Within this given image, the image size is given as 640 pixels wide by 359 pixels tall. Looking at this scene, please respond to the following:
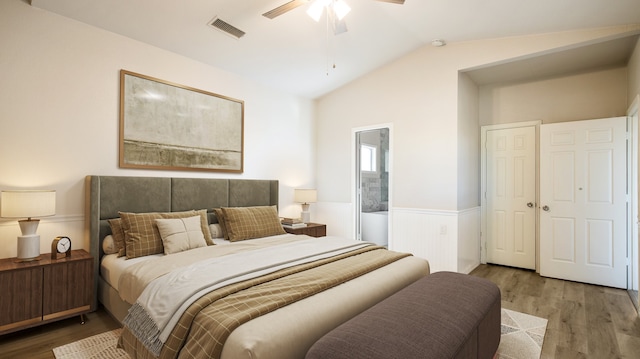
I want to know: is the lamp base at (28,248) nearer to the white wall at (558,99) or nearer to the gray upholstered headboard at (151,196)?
the gray upholstered headboard at (151,196)

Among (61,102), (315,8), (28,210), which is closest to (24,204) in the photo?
(28,210)

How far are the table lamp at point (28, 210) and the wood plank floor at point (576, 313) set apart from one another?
12.9ft

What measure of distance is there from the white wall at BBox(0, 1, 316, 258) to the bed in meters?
0.21

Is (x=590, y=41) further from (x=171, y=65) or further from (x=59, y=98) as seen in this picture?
(x=59, y=98)

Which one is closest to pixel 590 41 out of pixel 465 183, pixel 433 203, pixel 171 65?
pixel 465 183

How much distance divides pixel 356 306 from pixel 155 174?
8.86 ft

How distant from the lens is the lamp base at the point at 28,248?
2.44 meters

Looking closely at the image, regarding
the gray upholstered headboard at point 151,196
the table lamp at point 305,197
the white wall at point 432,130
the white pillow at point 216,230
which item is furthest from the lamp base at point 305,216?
the white pillow at point 216,230

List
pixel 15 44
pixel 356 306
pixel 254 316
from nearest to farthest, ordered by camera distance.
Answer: pixel 254 316 → pixel 356 306 → pixel 15 44

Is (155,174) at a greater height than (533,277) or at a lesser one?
greater

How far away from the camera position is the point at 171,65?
11.5 feet

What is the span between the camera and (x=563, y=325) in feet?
8.89

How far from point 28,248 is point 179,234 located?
1.08 metres

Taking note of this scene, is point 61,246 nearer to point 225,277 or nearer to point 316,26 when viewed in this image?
point 225,277
